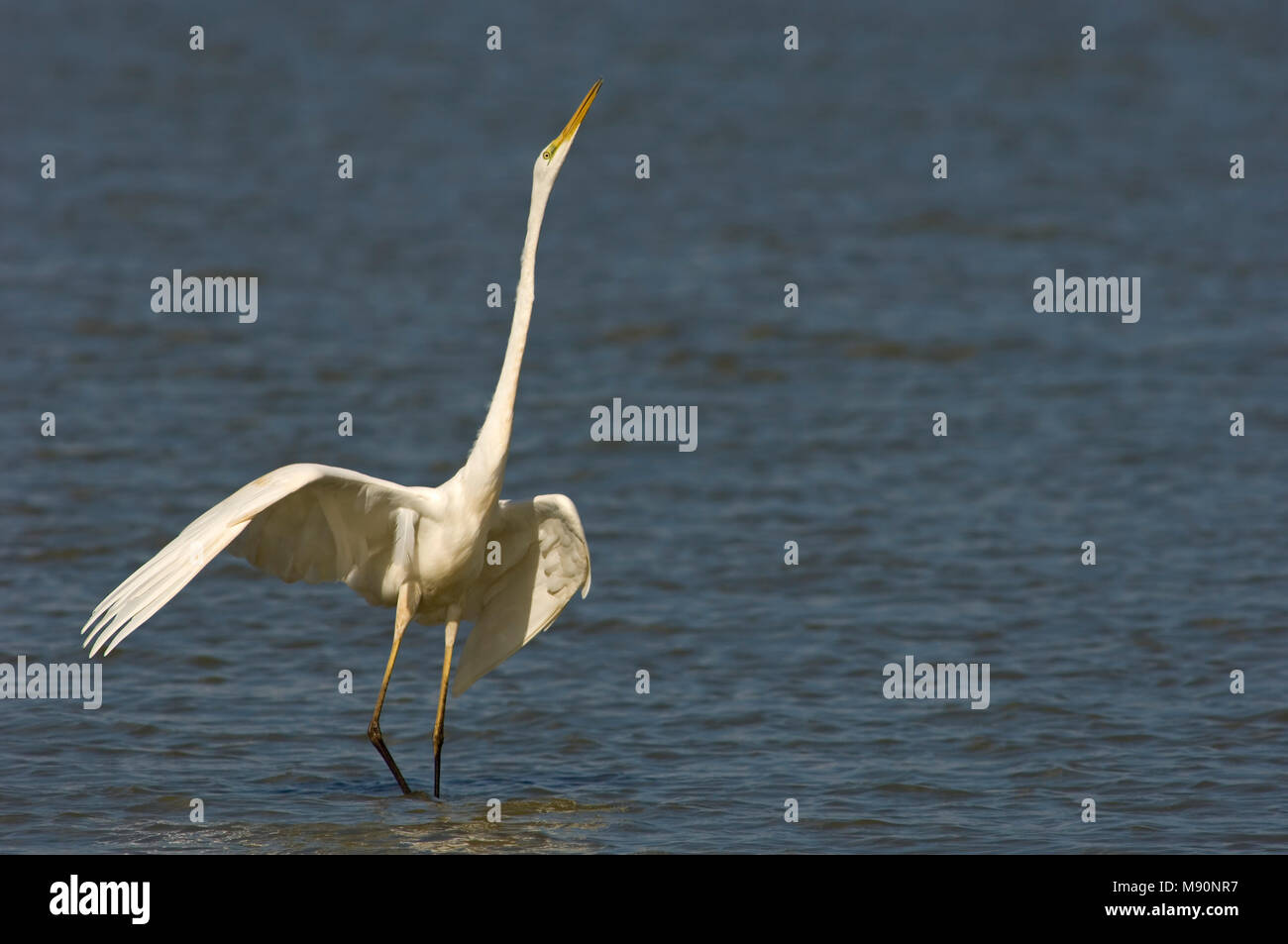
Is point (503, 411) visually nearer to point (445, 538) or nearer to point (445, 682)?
point (445, 538)

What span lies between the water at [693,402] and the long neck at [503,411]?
5.63 ft

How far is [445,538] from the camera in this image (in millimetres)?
8688

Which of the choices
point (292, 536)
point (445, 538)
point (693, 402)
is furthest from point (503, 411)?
point (693, 402)

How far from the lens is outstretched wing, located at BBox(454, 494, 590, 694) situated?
8.98 meters

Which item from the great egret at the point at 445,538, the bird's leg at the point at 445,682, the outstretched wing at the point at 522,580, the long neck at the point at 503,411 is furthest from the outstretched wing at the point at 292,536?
the outstretched wing at the point at 522,580

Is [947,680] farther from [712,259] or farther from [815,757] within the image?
[712,259]

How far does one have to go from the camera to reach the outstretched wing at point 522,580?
898 cm

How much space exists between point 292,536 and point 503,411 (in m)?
1.19

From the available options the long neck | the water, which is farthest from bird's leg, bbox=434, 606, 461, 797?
the long neck

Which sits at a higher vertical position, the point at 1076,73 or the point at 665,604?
the point at 1076,73

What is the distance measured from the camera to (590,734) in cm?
995

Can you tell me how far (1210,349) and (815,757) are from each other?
31.6ft

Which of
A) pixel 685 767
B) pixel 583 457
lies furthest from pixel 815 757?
pixel 583 457

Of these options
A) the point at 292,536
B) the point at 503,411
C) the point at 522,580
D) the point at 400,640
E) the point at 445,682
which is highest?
the point at 503,411
